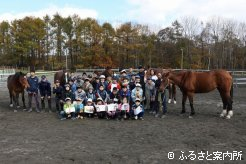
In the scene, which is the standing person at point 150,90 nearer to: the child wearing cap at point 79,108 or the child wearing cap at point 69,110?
the child wearing cap at point 79,108

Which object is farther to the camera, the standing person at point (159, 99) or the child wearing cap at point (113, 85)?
the child wearing cap at point (113, 85)

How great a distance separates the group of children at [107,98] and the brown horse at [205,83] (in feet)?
2.22

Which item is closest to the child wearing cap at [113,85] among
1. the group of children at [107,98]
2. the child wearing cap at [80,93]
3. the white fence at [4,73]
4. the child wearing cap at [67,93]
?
the group of children at [107,98]

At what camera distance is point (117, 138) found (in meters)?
6.70

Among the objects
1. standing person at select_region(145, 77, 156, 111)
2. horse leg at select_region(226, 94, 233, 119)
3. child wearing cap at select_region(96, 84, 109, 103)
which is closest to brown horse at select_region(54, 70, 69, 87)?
child wearing cap at select_region(96, 84, 109, 103)

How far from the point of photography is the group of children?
30.1ft

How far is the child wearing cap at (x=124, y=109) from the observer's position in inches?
356

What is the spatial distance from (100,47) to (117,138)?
45427 mm

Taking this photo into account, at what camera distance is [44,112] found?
10539 mm

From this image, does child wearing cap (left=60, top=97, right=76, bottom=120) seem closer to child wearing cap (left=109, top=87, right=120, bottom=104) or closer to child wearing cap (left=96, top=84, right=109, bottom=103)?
child wearing cap (left=96, top=84, right=109, bottom=103)

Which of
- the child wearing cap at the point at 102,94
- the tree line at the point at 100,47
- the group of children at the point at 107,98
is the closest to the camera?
the group of children at the point at 107,98

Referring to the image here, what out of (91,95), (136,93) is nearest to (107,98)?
(91,95)

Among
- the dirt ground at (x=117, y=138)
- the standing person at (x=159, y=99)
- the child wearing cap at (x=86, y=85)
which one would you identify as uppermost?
the child wearing cap at (x=86, y=85)

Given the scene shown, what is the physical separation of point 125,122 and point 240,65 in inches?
2001
